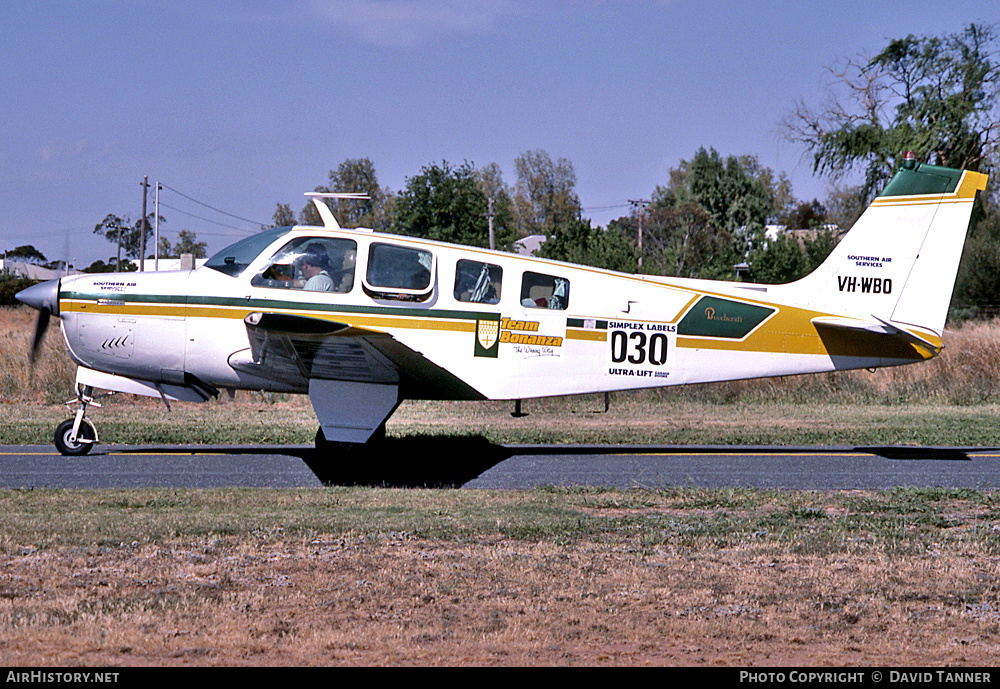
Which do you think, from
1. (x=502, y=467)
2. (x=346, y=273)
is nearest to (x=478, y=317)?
(x=346, y=273)

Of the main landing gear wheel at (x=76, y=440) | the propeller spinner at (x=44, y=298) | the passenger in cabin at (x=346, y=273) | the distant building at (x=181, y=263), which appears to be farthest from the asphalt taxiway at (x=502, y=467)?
the distant building at (x=181, y=263)

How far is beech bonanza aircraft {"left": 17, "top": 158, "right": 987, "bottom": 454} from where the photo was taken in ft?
33.2

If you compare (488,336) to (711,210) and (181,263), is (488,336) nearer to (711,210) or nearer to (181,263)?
(181,263)

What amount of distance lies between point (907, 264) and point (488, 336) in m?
5.09

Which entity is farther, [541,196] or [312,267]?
[541,196]

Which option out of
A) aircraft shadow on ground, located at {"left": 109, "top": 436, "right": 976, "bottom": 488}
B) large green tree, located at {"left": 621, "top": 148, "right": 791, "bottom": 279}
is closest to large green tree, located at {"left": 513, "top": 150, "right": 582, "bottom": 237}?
large green tree, located at {"left": 621, "top": 148, "right": 791, "bottom": 279}

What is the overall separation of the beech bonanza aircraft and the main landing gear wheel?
2 cm

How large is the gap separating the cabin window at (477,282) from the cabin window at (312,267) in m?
1.17

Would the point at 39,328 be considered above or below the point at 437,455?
above

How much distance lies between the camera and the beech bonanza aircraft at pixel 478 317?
10.1 metres

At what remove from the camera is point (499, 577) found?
5859 mm

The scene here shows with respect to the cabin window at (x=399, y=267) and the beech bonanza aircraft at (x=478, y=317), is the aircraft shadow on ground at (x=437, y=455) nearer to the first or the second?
the beech bonanza aircraft at (x=478, y=317)

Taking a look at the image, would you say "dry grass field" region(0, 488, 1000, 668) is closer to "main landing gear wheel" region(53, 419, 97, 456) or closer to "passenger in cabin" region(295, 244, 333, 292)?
"passenger in cabin" region(295, 244, 333, 292)

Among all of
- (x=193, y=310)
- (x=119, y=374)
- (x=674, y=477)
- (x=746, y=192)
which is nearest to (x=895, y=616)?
(x=674, y=477)
